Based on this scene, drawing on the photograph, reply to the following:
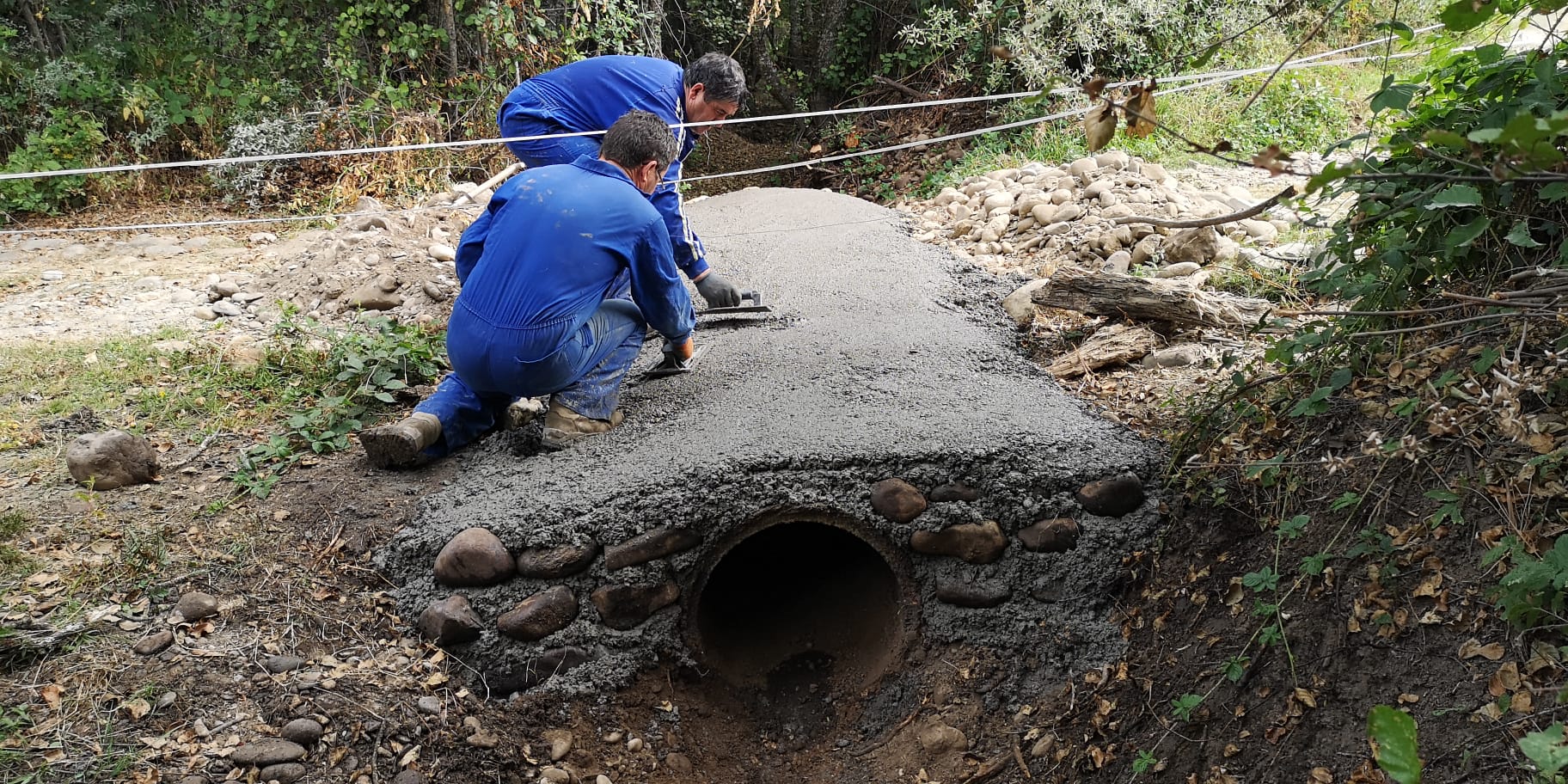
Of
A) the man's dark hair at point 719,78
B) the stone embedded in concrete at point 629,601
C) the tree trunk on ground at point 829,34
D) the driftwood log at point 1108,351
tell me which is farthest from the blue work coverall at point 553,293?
the tree trunk on ground at point 829,34

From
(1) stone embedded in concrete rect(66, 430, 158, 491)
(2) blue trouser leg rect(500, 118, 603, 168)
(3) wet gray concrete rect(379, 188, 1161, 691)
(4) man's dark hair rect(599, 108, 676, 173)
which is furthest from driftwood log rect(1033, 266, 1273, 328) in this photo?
(1) stone embedded in concrete rect(66, 430, 158, 491)

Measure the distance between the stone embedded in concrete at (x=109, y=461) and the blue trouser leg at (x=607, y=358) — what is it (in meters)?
1.44

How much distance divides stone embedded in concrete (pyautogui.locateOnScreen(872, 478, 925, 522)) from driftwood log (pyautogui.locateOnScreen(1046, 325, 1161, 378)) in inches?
44.6

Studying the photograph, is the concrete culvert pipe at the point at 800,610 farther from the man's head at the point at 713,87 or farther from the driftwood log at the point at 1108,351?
the man's head at the point at 713,87

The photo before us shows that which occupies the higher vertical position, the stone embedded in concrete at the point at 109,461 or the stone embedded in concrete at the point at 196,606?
the stone embedded in concrete at the point at 109,461

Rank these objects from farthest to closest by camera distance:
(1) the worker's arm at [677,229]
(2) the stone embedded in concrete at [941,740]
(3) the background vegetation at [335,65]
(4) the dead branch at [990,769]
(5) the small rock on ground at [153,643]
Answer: (3) the background vegetation at [335,65]
(1) the worker's arm at [677,229]
(2) the stone embedded in concrete at [941,740]
(4) the dead branch at [990,769]
(5) the small rock on ground at [153,643]

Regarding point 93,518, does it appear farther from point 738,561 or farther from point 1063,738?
point 1063,738

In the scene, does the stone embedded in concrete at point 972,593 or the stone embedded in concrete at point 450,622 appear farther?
the stone embedded in concrete at point 972,593

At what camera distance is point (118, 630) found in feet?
9.30

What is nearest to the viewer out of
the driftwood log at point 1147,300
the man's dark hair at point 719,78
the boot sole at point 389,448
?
the boot sole at point 389,448

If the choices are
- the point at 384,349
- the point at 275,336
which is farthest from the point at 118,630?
the point at 275,336

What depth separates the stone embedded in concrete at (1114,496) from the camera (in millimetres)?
3182

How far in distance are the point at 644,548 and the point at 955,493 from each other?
100 centimetres

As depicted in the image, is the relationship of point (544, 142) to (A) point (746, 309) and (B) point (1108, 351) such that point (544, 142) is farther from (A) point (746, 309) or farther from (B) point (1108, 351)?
(B) point (1108, 351)
